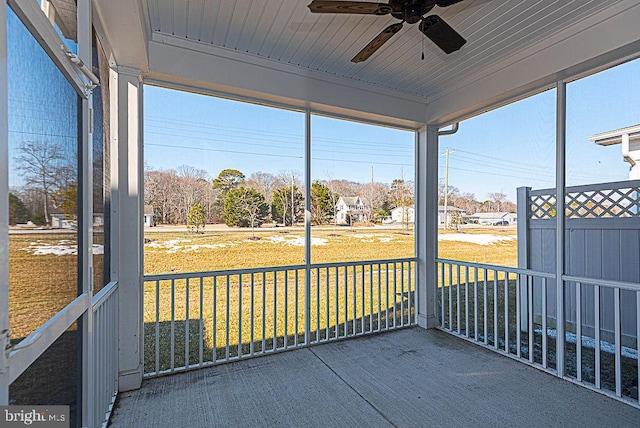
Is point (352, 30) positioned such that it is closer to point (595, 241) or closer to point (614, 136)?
point (614, 136)

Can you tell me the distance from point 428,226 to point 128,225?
120 inches

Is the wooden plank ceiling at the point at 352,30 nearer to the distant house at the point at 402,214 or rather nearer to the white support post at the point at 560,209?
the white support post at the point at 560,209

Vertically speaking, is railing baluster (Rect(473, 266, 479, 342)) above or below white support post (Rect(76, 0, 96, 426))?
below

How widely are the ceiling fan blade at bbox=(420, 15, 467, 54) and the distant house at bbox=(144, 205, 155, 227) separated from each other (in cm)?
238

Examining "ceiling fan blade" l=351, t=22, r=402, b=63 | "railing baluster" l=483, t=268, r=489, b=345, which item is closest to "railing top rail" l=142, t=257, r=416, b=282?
"railing baluster" l=483, t=268, r=489, b=345

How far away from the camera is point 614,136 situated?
242cm

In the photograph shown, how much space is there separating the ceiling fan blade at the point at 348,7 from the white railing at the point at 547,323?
2454 millimetres

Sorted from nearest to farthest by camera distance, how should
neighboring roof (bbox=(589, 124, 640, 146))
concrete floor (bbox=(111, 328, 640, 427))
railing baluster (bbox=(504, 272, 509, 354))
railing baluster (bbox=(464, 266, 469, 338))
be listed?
concrete floor (bbox=(111, 328, 640, 427)) < neighboring roof (bbox=(589, 124, 640, 146)) < railing baluster (bbox=(504, 272, 509, 354)) < railing baluster (bbox=(464, 266, 469, 338))

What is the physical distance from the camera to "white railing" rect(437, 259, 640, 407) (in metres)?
2.43

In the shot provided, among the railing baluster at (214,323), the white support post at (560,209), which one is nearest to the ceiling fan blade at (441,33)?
the white support post at (560,209)

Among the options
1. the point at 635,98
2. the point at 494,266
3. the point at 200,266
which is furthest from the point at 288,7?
the point at 494,266

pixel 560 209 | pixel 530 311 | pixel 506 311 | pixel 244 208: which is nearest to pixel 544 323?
pixel 530 311

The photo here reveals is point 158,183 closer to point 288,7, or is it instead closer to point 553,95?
point 288,7

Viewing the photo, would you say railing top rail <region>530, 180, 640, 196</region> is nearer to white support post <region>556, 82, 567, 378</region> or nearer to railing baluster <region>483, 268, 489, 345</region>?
white support post <region>556, 82, 567, 378</region>
